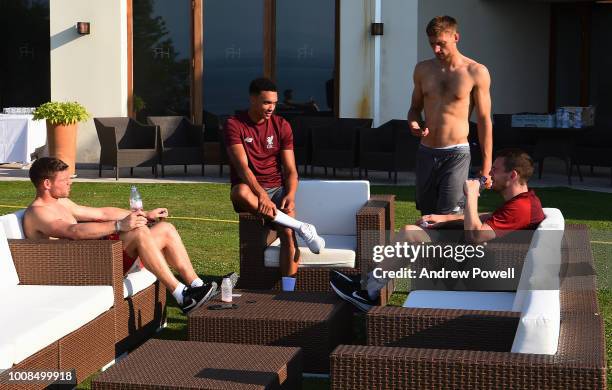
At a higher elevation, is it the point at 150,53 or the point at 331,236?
the point at 150,53

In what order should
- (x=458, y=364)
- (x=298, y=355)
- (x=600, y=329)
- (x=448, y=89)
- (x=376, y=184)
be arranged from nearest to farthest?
(x=458, y=364) < (x=600, y=329) < (x=298, y=355) < (x=448, y=89) < (x=376, y=184)

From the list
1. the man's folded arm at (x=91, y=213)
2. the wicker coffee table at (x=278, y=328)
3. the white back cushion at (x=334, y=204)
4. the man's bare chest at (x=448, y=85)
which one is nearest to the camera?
the wicker coffee table at (x=278, y=328)

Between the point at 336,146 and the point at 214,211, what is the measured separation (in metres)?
3.83

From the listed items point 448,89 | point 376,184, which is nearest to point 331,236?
point 448,89

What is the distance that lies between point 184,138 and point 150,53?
257 cm

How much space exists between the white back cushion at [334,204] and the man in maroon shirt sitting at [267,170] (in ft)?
0.58

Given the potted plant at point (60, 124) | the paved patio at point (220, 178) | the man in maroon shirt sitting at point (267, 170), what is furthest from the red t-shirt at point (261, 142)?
the potted plant at point (60, 124)

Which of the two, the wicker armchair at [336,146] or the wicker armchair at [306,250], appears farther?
the wicker armchair at [336,146]

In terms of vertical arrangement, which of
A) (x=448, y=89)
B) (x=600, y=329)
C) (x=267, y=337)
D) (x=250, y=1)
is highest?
(x=250, y=1)

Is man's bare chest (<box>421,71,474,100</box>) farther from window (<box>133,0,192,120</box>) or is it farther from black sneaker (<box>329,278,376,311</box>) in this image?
window (<box>133,0,192,120</box>)

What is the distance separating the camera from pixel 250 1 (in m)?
17.2

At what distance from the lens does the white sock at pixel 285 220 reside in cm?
656

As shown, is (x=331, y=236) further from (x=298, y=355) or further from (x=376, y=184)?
(x=376, y=184)

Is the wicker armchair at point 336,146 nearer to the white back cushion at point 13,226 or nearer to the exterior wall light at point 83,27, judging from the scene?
the exterior wall light at point 83,27
